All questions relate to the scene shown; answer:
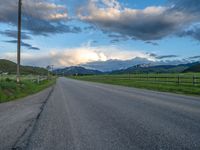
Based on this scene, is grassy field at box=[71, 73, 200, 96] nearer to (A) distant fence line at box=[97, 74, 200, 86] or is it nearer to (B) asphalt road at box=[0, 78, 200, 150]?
(A) distant fence line at box=[97, 74, 200, 86]

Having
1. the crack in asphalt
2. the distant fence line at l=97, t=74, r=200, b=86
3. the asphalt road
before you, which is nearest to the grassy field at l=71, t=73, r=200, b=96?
the distant fence line at l=97, t=74, r=200, b=86

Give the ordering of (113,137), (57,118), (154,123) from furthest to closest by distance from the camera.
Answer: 1. (57,118)
2. (154,123)
3. (113,137)

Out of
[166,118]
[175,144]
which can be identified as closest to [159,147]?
[175,144]

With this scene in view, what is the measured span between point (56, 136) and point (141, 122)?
2725mm

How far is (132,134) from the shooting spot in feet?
23.3

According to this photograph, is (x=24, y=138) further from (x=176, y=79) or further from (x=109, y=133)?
(x=176, y=79)

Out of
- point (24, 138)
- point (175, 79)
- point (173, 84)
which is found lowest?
point (24, 138)

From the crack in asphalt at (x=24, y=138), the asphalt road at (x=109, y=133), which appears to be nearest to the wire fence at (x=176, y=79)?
the asphalt road at (x=109, y=133)

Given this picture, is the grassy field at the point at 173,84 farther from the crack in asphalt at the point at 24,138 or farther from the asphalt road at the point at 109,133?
the crack in asphalt at the point at 24,138

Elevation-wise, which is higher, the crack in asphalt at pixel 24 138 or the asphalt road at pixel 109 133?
the asphalt road at pixel 109 133

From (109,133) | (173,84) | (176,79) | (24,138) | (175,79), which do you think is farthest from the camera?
(175,79)

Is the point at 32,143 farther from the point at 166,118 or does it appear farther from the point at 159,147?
the point at 166,118

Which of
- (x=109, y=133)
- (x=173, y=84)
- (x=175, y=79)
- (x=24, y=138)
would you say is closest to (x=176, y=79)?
(x=175, y=79)

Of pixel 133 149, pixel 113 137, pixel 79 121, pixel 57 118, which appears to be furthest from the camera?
pixel 57 118
